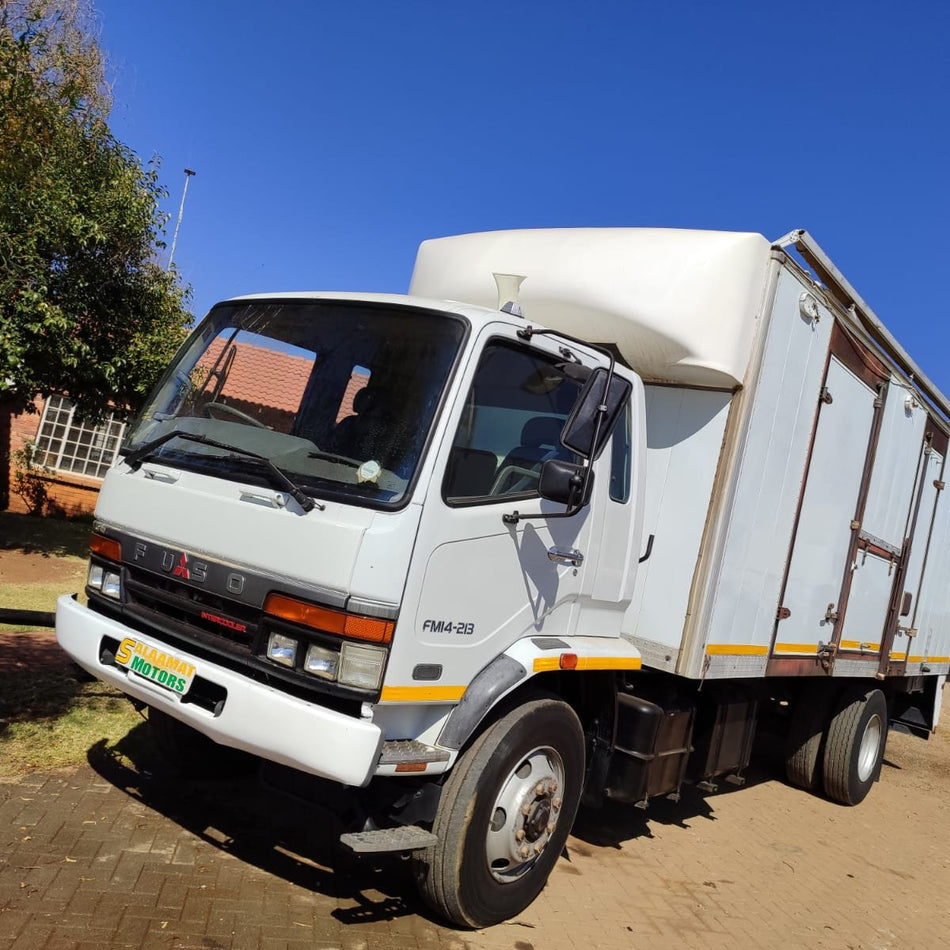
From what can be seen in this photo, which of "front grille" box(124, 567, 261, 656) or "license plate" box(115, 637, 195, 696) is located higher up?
"front grille" box(124, 567, 261, 656)

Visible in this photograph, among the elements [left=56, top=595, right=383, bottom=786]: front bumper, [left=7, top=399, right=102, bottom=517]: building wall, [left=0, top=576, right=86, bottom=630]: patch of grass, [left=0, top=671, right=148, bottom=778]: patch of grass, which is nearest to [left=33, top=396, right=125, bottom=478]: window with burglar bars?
[left=7, top=399, right=102, bottom=517]: building wall

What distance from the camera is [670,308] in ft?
15.3

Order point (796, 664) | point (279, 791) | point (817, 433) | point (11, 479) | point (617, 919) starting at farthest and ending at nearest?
point (11, 479), point (796, 664), point (817, 433), point (617, 919), point (279, 791)

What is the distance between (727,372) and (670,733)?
192 cm

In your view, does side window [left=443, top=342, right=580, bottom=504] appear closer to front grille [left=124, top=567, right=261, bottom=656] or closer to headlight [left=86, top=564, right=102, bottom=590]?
front grille [left=124, top=567, right=261, bottom=656]

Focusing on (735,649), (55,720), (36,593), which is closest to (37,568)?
(36,593)

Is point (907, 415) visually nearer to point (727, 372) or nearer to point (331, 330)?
point (727, 372)

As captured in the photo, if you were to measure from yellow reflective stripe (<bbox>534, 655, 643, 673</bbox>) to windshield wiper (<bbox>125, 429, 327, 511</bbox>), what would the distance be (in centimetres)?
117

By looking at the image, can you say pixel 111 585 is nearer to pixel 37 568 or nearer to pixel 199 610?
pixel 199 610

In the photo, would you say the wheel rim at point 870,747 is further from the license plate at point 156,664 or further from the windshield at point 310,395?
the license plate at point 156,664

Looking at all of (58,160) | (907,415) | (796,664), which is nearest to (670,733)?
(796,664)

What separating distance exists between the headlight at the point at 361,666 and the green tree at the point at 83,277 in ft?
23.9

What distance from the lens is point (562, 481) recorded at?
3643mm

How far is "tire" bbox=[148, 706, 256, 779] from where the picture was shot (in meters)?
4.78
